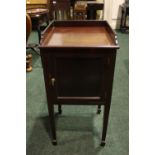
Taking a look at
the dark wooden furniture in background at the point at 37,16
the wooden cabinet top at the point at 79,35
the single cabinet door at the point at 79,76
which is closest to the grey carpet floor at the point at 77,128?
the single cabinet door at the point at 79,76

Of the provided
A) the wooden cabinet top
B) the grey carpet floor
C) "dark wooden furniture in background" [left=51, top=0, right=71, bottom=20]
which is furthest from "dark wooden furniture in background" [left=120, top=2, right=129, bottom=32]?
Answer: the wooden cabinet top

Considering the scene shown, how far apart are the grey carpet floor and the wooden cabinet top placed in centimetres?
82

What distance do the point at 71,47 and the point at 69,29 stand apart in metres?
0.47

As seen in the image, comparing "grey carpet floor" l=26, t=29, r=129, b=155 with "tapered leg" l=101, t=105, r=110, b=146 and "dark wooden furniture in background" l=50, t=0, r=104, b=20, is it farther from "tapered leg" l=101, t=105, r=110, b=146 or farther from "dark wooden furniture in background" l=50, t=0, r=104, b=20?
"dark wooden furniture in background" l=50, t=0, r=104, b=20

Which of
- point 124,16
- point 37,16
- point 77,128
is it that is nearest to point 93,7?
point 124,16

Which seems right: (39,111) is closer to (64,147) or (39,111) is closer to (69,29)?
(64,147)

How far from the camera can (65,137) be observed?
167cm

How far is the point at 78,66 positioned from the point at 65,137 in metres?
0.71

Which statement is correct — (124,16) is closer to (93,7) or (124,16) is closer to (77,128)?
(93,7)

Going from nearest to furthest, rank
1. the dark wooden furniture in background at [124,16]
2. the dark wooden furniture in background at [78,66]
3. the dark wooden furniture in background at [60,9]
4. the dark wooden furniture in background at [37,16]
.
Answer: the dark wooden furniture in background at [78,66] < the dark wooden furniture in background at [37,16] < the dark wooden furniture in background at [60,9] < the dark wooden furniture in background at [124,16]

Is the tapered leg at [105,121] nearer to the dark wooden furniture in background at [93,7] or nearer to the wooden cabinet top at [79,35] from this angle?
the wooden cabinet top at [79,35]

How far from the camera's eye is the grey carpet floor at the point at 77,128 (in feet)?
5.12

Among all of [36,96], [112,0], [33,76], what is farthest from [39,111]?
[112,0]

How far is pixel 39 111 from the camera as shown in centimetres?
200
